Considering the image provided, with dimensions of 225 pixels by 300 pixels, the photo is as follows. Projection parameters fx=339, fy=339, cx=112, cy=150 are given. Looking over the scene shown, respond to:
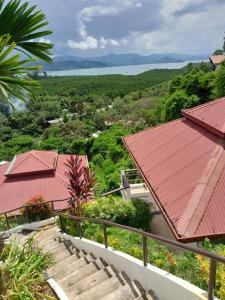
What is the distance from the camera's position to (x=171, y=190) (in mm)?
8469

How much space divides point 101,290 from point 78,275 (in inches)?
38.7

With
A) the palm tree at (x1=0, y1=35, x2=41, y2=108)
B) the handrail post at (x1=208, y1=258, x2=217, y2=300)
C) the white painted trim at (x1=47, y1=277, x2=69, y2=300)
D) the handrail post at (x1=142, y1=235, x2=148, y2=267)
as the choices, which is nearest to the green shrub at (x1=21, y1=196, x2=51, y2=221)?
the white painted trim at (x1=47, y1=277, x2=69, y2=300)

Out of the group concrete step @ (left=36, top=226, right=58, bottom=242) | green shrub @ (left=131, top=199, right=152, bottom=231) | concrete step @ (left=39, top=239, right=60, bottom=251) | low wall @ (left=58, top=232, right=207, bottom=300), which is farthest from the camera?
green shrub @ (left=131, top=199, right=152, bottom=231)

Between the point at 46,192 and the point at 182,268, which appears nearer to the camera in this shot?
the point at 182,268

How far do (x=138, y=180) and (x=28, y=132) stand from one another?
2210 inches

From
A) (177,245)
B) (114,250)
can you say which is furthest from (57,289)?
(177,245)

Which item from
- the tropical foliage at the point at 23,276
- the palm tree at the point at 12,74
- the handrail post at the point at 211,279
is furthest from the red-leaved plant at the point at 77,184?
the handrail post at the point at 211,279

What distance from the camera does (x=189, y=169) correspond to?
29.7 ft

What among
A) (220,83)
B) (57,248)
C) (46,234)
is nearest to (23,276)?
(57,248)

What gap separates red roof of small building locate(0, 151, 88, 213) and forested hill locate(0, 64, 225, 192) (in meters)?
3.04

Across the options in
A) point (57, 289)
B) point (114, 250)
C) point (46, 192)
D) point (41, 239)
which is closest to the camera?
point (57, 289)

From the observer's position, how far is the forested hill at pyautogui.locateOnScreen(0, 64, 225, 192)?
92.3 ft

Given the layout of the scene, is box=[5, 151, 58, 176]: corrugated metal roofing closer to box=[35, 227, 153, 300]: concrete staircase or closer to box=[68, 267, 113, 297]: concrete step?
box=[35, 227, 153, 300]: concrete staircase

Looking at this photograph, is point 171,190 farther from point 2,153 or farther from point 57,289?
point 2,153
